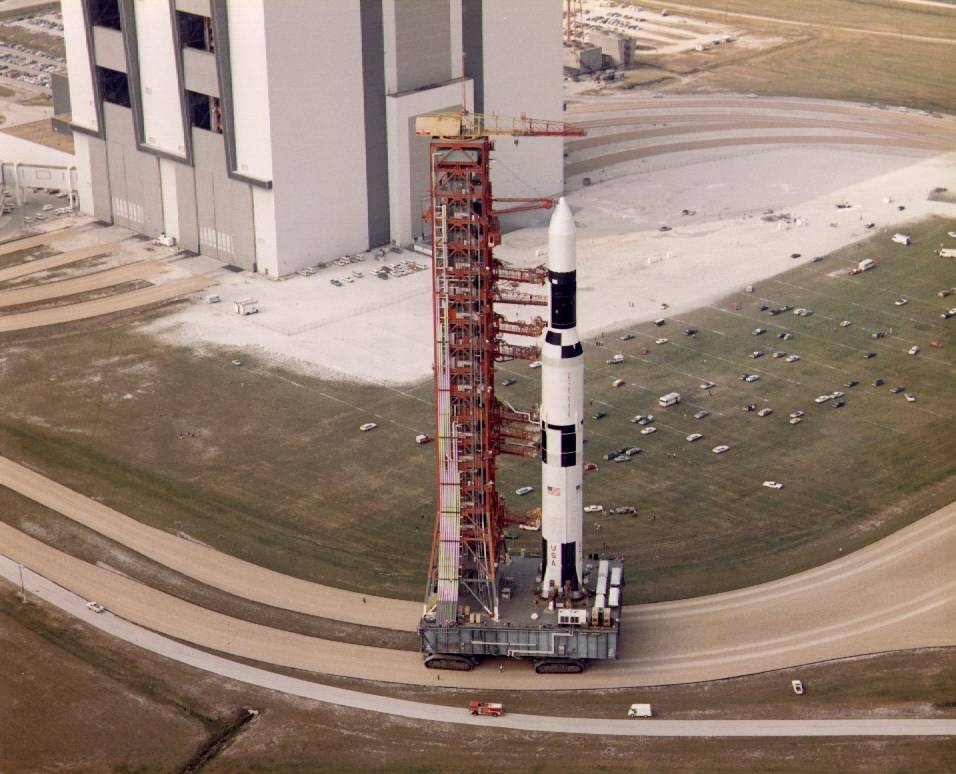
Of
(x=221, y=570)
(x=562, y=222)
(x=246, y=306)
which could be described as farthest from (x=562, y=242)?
(x=246, y=306)

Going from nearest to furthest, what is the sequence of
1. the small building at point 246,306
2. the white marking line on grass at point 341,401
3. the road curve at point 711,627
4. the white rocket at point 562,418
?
the white rocket at point 562,418 → the road curve at point 711,627 → the white marking line on grass at point 341,401 → the small building at point 246,306

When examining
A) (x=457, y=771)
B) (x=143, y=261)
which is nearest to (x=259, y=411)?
(x=143, y=261)

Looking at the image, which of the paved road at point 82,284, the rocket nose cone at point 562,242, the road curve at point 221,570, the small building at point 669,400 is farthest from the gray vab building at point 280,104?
the rocket nose cone at point 562,242

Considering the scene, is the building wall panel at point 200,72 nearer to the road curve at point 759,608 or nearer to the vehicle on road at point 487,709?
the road curve at point 759,608

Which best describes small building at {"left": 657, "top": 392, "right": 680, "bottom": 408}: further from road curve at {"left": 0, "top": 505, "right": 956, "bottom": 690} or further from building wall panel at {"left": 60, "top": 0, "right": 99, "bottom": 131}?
building wall panel at {"left": 60, "top": 0, "right": 99, "bottom": 131}

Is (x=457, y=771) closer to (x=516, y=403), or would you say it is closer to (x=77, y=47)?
(x=516, y=403)
